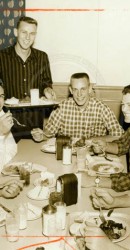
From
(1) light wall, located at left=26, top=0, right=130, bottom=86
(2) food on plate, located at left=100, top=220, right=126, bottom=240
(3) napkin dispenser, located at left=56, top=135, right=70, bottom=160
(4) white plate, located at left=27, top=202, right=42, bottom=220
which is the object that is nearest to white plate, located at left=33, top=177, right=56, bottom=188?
(4) white plate, located at left=27, top=202, right=42, bottom=220

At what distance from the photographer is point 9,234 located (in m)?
1.47

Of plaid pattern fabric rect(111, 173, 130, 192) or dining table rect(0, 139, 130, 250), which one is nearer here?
dining table rect(0, 139, 130, 250)

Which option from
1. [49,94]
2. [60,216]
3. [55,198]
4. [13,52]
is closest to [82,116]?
[49,94]

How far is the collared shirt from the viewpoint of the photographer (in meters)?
3.62

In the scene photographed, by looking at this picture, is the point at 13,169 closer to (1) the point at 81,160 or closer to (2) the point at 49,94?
(1) the point at 81,160

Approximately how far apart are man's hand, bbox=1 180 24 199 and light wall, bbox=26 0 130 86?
8.65 feet

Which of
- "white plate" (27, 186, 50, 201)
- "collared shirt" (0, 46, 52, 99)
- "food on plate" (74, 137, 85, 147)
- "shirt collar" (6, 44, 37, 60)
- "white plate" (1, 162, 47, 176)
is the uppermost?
"shirt collar" (6, 44, 37, 60)

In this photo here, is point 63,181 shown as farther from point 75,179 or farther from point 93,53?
point 93,53

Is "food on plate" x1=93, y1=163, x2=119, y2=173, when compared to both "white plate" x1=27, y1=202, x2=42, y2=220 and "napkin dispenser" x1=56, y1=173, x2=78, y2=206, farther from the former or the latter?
"white plate" x1=27, y1=202, x2=42, y2=220

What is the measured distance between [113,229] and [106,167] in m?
0.79

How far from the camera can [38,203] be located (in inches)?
71.5

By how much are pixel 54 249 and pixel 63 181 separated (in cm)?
41

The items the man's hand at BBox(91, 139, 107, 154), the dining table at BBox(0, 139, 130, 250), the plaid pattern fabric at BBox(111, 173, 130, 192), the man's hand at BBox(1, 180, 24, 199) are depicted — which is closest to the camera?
the dining table at BBox(0, 139, 130, 250)

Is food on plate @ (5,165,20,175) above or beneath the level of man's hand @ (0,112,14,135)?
beneath
